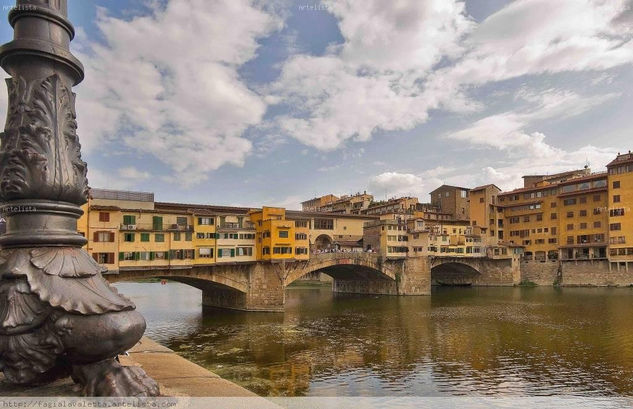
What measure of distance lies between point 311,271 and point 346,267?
8602mm

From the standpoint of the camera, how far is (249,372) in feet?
70.5

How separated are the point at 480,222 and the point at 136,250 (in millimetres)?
65088

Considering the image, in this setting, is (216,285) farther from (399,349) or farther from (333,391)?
(333,391)

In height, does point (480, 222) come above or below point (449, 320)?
above

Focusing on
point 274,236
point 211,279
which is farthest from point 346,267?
Answer: point 211,279

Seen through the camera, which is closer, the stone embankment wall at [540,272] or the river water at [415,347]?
the river water at [415,347]

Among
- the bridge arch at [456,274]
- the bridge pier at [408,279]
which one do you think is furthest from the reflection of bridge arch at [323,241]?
the bridge arch at [456,274]

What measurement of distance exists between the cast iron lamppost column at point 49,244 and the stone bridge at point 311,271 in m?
32.4

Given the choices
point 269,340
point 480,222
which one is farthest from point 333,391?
point 480,222

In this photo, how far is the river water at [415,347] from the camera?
63.5 feet

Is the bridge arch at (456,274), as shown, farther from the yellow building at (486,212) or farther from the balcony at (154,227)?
the balcony at (154,227)

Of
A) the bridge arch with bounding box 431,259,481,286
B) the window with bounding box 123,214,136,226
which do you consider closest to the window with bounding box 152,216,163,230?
the window with bounding box 123,214,136,226

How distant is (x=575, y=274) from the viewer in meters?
70.8

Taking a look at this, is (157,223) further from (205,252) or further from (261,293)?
(261,293)
